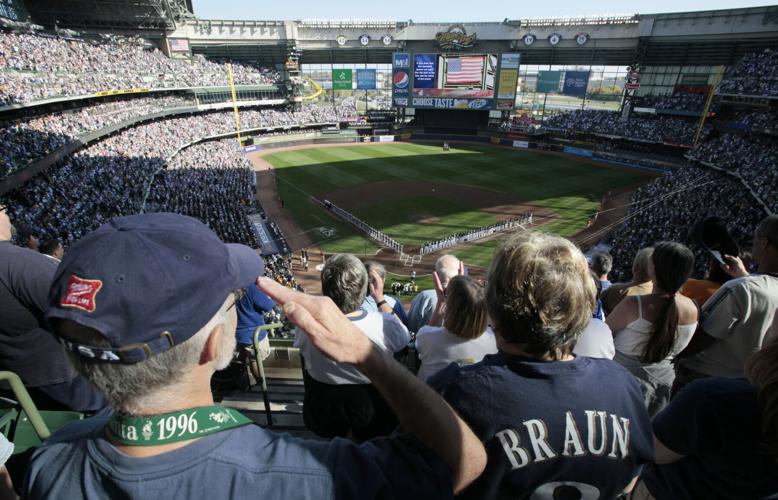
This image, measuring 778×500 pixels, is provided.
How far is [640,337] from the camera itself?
11.0 ft

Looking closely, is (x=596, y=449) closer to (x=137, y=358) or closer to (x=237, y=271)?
(x=237, y=271)

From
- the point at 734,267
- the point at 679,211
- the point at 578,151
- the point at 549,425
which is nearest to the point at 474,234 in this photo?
the point at 679,211

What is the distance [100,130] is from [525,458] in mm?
38857

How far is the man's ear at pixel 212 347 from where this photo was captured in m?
A: 1.42

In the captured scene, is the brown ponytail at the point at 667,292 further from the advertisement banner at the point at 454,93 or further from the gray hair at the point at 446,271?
the advertisement banner at the point at 454,93

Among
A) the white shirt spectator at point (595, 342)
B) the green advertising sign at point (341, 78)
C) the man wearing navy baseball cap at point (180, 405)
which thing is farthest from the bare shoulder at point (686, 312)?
the green advertising sign at point (341, 78)

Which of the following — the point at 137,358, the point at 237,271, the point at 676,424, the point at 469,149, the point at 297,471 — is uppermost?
the point at 237,271

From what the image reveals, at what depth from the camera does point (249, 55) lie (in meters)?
59.7

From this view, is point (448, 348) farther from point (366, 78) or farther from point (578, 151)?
point (366, 78)

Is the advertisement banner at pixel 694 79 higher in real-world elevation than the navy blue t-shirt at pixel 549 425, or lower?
higher

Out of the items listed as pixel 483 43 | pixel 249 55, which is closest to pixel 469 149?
pixel 483 43

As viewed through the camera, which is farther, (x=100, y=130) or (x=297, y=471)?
(x=100, y=130)

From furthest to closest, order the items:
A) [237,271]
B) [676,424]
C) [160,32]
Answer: [160,32]
[676,424]
[237,271]

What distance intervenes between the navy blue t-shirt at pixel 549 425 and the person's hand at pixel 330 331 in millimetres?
596
